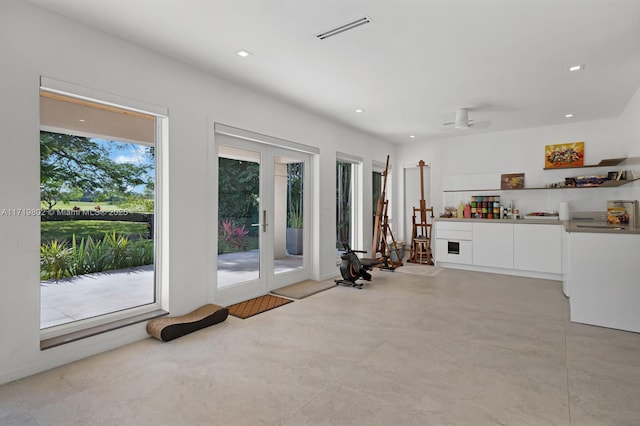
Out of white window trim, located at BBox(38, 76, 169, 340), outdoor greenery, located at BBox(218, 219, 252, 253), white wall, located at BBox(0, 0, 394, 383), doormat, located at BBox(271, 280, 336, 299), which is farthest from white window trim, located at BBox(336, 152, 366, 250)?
white window trim, located at BBox(38, 76, 169, 340)

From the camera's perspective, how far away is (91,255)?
10.2 ft

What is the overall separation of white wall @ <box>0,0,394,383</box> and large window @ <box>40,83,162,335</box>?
20 cm

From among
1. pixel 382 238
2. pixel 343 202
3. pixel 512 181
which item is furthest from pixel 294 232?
pixel 512 181

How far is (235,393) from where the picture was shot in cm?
222

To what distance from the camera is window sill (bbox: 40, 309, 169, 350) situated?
2.61 metres

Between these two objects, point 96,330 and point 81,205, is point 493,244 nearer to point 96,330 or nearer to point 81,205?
point 96,330

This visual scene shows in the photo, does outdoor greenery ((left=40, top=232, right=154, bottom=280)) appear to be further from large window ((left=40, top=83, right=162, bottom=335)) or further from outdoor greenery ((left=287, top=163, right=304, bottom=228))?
outdoor greenery ((left=287, top=163, right=304, bottom=228))

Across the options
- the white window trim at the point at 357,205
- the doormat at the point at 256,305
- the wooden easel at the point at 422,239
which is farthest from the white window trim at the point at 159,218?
the wooden easel at the point at 422,239

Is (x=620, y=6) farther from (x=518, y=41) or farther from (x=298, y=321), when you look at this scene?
(x=298, y=321)

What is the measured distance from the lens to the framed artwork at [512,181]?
632 cm

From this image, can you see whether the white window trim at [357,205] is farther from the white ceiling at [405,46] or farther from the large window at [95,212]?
the large window at [95,212]

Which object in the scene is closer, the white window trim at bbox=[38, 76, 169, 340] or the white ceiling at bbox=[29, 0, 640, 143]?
the white ceiling at bbox=[29, 0, 640, 143]

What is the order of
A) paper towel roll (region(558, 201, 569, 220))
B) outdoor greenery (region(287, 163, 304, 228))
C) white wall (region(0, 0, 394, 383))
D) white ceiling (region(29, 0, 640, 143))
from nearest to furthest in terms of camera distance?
1. white wall (region(0, 0, 394, 383))
2. white ceiling (region(29, 0, 640, 143))
3. outdoor greenery (region(287, 163, 304, 228))
4. paper towel roll (region(558, 201, 569, 220))

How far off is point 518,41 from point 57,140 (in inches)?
161
